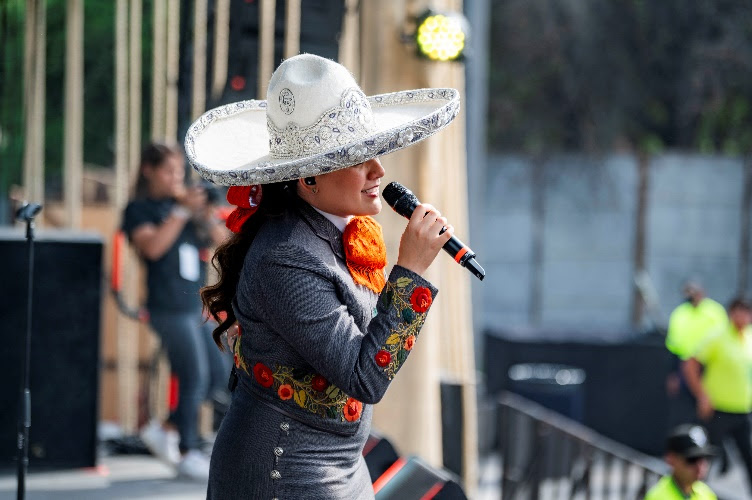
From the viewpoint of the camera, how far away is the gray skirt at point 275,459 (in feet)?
6.95

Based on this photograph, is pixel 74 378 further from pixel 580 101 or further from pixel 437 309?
pixel 580 101

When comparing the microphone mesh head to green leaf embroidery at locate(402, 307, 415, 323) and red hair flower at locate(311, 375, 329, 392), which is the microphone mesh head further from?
red hair flower at locate(311, 375, 329, 392)

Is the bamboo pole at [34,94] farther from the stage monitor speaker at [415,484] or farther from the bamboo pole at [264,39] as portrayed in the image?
the stage monitor speaker at [415,484]

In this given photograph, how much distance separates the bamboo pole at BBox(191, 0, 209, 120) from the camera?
19.3ft

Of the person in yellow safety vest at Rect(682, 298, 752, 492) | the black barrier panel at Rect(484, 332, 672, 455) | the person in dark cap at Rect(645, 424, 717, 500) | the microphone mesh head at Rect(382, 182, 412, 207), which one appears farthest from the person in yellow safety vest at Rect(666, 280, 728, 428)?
the microphone mesh head at Rect(382, 182, 412, 207)

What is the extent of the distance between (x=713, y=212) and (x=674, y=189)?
1.88 feet

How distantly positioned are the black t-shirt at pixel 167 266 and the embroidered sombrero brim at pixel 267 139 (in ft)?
8.25

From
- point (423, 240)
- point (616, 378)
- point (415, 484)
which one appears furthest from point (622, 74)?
point (423, 240)

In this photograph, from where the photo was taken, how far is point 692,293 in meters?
9.62

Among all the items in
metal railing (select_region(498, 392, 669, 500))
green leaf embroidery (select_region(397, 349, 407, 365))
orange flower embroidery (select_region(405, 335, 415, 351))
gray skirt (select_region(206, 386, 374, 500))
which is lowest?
metal railing (select_region(498, 392, 669, 500))

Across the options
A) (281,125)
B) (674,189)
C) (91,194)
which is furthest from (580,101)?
(281,125)

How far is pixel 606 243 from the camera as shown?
560 inches

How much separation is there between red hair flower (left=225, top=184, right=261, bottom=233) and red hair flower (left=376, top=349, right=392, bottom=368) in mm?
408

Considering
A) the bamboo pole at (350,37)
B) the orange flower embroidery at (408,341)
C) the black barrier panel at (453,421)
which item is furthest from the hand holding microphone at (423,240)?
the black barrier panel at (453,421)
